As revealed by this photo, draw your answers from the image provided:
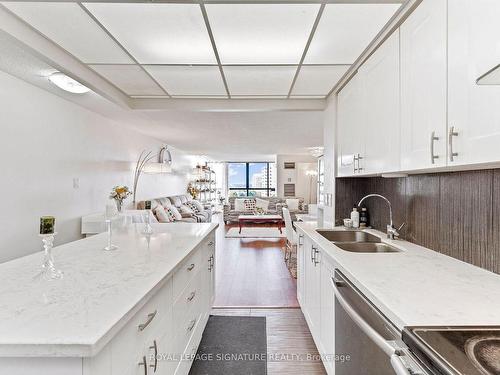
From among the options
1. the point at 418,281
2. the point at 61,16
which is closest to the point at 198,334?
the point at 418,281

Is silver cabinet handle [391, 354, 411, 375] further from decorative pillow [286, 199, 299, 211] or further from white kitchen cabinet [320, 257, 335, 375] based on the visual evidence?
decorative pillow [286, 199, 299, 211]

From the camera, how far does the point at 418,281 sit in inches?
50.0

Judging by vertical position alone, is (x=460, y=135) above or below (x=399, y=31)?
below

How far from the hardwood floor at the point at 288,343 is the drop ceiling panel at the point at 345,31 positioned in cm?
233

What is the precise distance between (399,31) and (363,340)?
1687mm

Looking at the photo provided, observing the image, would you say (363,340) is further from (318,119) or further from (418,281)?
(318,119)

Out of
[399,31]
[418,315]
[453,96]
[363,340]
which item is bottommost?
[363,340]

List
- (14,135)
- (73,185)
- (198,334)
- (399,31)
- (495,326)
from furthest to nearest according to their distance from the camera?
(73,185), (14,135), (198,334), (399,31), (495,326)

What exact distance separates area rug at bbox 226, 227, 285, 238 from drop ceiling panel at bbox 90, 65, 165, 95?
4.80m

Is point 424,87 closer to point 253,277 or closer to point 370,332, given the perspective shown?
point 370,332

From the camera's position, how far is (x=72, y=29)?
72.5 inches

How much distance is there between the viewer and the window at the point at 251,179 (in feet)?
46.7

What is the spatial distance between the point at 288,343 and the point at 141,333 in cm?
168

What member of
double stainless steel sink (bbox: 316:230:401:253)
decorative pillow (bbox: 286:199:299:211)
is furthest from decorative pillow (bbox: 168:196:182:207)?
double stainless steel sink (bbox: 316:230:401:253)
